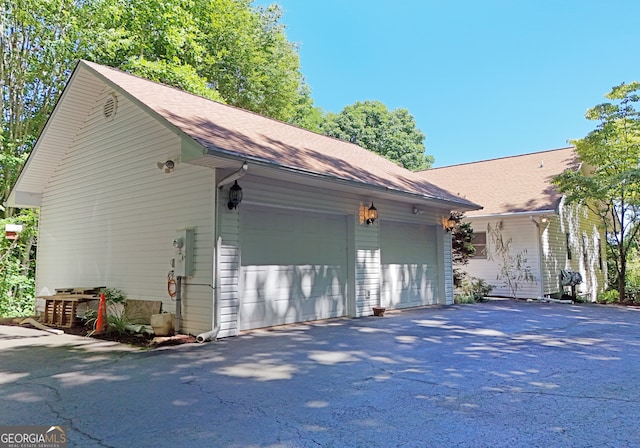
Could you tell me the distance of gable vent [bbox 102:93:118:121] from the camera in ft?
27.1

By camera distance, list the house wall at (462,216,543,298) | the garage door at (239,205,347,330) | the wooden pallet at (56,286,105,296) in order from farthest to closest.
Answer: the house wall at (462,216,543,298) → the wooden pallet at (56,286,105,296) → the garage door at (239,205,347,330)

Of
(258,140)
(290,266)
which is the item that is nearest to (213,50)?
(258,140)

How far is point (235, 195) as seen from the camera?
6273mm

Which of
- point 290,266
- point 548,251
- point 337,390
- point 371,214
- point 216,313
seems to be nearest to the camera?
point 337,390

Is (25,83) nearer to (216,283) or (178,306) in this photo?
(178,306)

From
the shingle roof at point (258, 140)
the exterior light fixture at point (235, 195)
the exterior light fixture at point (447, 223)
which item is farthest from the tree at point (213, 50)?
the exterior light fixture at point (447, 223)

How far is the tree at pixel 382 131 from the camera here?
2680 centimetres

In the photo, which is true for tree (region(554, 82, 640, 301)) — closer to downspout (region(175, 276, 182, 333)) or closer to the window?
the window

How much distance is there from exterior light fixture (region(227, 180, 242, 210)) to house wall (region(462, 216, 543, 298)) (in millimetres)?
10175

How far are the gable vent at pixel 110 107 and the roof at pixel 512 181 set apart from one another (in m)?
10.9

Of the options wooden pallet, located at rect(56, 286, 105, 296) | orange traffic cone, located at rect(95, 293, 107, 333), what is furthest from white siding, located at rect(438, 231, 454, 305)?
wooden pallet, located at rect(56, 286, 105, 296)

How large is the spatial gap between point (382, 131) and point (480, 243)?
1433 centimetres

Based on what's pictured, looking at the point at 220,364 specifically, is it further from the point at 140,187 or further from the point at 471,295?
the point at 471,295

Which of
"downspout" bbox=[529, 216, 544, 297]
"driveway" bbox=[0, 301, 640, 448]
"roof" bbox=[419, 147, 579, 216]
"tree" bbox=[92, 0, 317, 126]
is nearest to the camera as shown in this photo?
"driveway" bbox=[0, 301, 640, 448]
